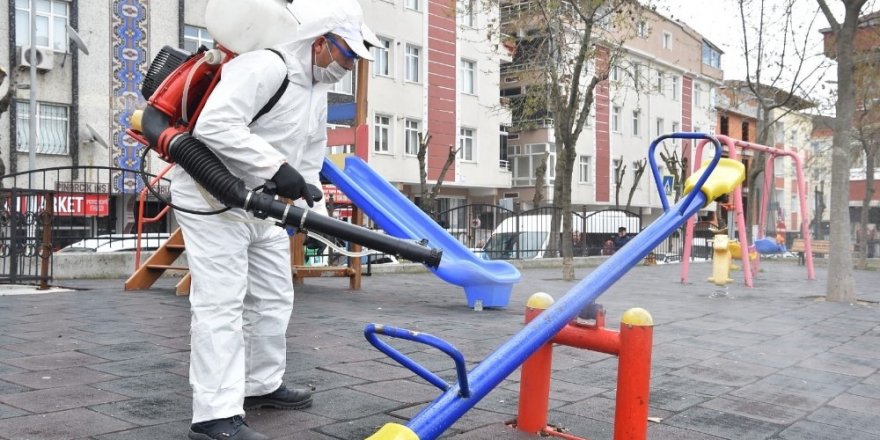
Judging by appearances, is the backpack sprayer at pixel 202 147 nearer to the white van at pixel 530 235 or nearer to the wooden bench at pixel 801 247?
the white van at pixel 530 235

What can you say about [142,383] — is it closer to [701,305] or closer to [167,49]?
[167,49]

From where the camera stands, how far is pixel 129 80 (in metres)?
23.5

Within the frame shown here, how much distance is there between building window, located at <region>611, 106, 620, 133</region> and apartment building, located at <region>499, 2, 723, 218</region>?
0.13ft

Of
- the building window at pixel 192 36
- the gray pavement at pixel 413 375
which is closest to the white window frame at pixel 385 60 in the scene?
the building window at pixel 192 36

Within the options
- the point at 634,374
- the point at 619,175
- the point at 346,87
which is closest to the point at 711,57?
the point at 619,175

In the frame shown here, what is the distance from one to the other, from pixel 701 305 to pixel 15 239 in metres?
8.07

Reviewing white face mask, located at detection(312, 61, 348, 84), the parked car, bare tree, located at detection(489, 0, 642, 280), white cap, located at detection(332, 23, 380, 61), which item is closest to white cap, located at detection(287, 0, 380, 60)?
white cap, located at detection(332, 23, 380, 61)

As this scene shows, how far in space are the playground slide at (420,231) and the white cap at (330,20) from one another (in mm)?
4244

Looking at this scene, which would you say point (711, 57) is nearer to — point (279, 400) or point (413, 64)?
point (413, 64)

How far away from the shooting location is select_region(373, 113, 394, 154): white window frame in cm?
2991

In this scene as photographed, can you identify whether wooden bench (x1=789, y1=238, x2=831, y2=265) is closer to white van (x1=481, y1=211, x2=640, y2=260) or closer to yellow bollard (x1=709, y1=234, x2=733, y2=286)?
white van (x1=481, y1=211, x2=640, y2=260)

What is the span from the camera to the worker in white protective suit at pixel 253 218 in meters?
2.85

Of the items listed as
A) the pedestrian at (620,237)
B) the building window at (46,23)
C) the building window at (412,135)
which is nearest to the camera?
the pedestrian at (620,237)

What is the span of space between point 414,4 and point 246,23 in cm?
2940
